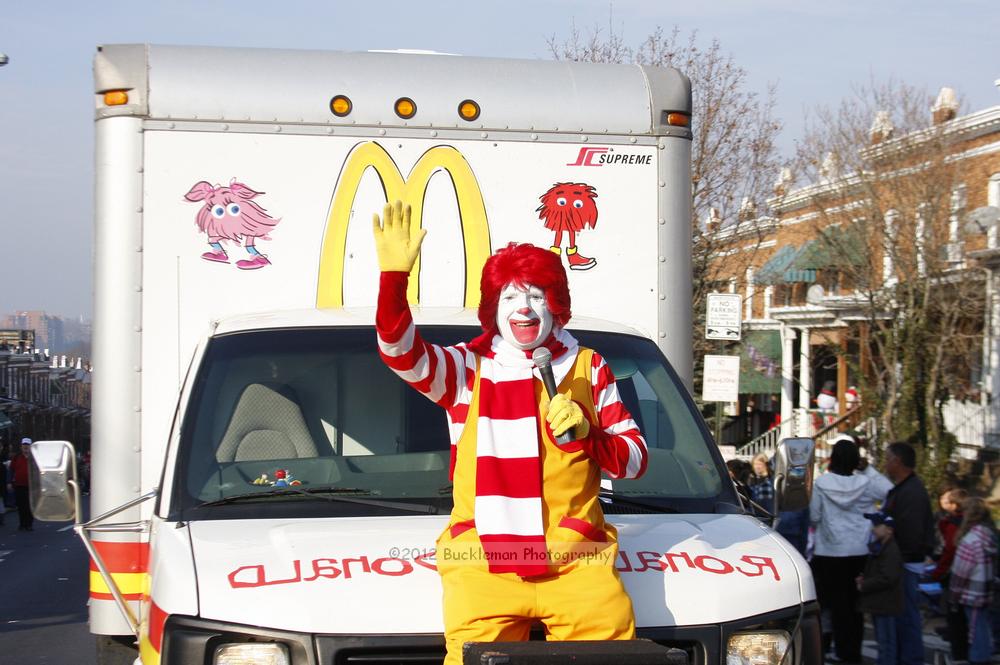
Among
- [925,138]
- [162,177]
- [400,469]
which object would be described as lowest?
[400,469]

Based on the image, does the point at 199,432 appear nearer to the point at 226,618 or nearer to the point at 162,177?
the point at 226,618

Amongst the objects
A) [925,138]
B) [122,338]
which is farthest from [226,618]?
[925,138]

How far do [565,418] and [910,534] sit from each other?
20.0 ft

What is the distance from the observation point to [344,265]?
212 inches

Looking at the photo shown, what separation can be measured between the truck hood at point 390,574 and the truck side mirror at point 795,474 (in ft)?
1.75

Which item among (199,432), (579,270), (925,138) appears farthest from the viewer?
(925,138)

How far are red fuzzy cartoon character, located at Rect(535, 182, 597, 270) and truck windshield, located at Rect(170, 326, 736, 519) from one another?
79cm

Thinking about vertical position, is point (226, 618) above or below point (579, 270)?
below

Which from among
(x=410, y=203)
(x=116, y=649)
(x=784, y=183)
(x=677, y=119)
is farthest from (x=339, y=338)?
(x=784, y=183)

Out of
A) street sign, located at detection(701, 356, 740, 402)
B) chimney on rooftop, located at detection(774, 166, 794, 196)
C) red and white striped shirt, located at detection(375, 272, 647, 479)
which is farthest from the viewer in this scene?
chimney on rooftop, located at detection(774, 166, 794, 196)

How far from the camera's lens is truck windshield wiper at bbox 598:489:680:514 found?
4.23 metres

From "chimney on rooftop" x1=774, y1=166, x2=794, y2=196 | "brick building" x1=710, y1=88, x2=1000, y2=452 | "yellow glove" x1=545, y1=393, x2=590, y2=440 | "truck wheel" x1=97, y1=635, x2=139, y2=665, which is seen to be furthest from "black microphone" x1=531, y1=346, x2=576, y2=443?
"chimney on rooftop" x1=774, y1=166, x2=794, y2=196

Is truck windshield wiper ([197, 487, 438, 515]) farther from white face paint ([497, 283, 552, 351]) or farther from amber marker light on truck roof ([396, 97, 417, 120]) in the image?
amber marker light on truck roof ([396, 97, 417, 120])

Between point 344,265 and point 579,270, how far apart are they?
40.8 inches
